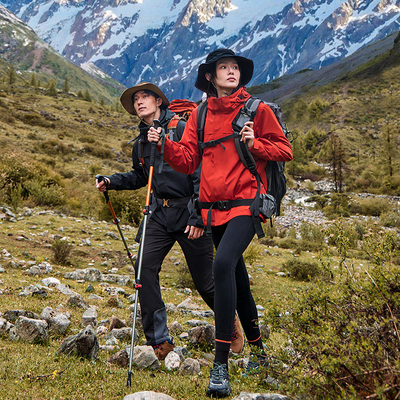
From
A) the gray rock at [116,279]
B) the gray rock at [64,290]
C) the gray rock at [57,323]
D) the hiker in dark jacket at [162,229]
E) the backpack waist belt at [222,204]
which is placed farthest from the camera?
the gray rock at [116,279]

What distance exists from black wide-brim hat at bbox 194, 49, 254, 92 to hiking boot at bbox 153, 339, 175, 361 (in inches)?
106

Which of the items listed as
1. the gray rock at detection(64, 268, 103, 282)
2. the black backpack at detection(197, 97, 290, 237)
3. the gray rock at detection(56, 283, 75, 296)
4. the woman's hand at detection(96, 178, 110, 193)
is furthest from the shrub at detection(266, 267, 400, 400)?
the gray rock at detection(64, 268, 103, 282)

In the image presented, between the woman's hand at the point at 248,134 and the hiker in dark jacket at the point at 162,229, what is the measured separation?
2.62 ft

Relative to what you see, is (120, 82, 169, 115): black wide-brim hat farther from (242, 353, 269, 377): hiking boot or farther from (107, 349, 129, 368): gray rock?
(242, 353, 269, 377): hiking boot

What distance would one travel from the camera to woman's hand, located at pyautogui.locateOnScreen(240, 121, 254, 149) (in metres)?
3.41

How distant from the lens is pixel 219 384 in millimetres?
3000

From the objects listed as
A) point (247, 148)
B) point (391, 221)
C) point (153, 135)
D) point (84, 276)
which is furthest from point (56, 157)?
point (247, 148)

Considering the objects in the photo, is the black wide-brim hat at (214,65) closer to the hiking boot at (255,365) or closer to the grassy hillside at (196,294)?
the grassy hillside at (196,294)

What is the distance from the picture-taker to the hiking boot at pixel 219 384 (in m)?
2.99

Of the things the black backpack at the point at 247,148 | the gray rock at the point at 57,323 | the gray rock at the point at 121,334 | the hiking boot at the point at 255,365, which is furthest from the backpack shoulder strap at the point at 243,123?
the gray rock at the point at 57,323

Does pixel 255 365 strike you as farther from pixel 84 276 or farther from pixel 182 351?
pixel 84 276

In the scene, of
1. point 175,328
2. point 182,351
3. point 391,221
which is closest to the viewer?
point 182,351

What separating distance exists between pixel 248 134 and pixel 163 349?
2394 millimetres

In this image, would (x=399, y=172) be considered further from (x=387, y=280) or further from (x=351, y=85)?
(x=351, y=85)
